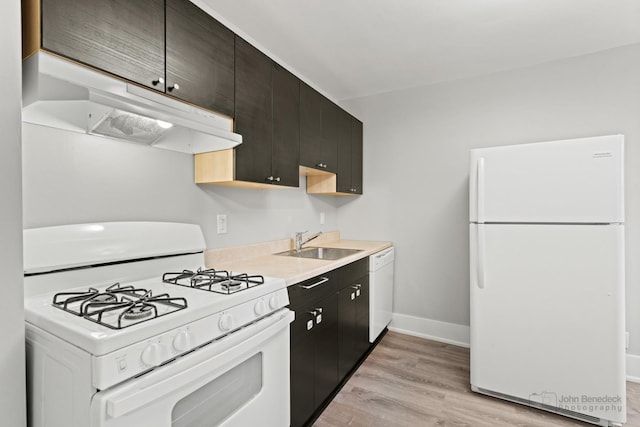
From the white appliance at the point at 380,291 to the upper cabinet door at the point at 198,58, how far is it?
1765 millimetres

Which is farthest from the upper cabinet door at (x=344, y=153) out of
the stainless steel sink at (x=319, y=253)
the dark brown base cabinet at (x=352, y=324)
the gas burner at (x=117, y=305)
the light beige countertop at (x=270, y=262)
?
the gas burner at (x=117, y=305)

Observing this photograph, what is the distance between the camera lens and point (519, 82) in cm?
275

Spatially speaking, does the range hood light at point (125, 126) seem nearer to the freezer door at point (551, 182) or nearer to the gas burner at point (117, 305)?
the gas burner at point (117, 305)

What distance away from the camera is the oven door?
0.84 metres

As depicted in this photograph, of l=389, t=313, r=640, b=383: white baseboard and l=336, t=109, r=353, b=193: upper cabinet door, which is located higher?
l=336, t=109, r=353, b=193: upper cabinet door

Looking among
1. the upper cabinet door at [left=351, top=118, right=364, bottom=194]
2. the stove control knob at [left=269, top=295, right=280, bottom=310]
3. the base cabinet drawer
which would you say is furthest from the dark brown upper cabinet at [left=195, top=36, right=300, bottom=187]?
the upper cabinet door at [left=351, top=118, right=364, bottom=194]

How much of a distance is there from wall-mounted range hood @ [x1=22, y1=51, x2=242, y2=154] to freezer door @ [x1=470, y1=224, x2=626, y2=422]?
185 cm

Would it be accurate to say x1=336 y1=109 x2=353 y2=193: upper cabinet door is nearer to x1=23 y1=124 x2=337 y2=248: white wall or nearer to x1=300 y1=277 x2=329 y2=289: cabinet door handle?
x1=23 y1=124 x2=337 y2=248: white wall

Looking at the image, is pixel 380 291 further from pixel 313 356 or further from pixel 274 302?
pixel 274 302

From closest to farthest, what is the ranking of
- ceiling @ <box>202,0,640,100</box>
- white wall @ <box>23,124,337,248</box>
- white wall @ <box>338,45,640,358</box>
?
white wall @ <box>23,124,337,248</box>, ceiling @ <box>202,0,640,100</box>, white wall @ <box>338,45,640,358</box>

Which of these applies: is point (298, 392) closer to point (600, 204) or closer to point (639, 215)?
point (600, 204)

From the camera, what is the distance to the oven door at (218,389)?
841mm

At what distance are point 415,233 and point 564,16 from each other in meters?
1.97

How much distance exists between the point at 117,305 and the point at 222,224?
A: 41.1 inches
